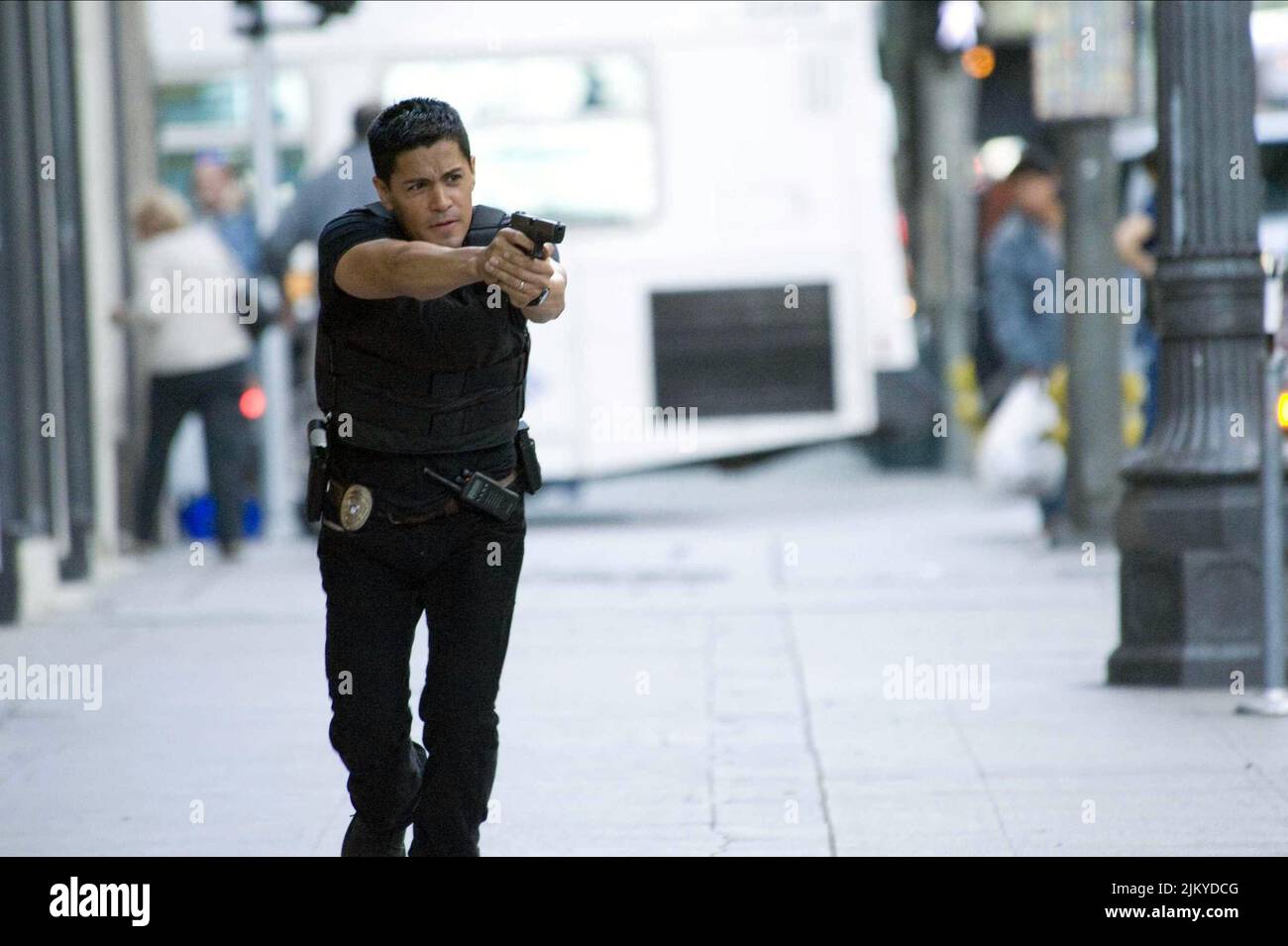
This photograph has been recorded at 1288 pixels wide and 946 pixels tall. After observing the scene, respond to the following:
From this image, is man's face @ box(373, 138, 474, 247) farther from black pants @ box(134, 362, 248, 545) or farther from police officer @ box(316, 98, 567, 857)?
black pants @ box(134, 362, 248, 545)

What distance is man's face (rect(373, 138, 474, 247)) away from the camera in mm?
4734

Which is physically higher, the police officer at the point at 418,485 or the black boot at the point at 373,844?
the police officer at the point at 418,485

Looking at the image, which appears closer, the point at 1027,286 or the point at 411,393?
the point at 411,393

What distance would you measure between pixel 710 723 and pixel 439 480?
291cm

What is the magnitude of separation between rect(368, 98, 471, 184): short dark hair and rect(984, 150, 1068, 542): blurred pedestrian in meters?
8.31

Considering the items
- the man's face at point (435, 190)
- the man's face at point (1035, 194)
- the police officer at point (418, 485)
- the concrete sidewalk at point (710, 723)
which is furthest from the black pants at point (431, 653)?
the man's face at point (1035, 194)

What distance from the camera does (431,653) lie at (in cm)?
505

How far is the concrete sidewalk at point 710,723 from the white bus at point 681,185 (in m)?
2.71

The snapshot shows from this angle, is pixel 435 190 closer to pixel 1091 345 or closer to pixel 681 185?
pixel 1091 345

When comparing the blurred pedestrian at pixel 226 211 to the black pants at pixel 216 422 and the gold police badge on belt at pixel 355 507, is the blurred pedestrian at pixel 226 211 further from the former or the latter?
the gold police badge on belt at pixel 355 507

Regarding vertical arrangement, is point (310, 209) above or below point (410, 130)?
above

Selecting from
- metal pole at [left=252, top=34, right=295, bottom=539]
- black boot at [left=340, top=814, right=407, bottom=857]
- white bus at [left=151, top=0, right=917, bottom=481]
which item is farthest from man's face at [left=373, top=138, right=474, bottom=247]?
white bus at [left=151, top=0, right=917, bottom=481]

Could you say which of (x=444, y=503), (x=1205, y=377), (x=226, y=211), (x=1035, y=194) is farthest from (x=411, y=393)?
(x=226, y=211)

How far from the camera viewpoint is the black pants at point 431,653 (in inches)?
194
